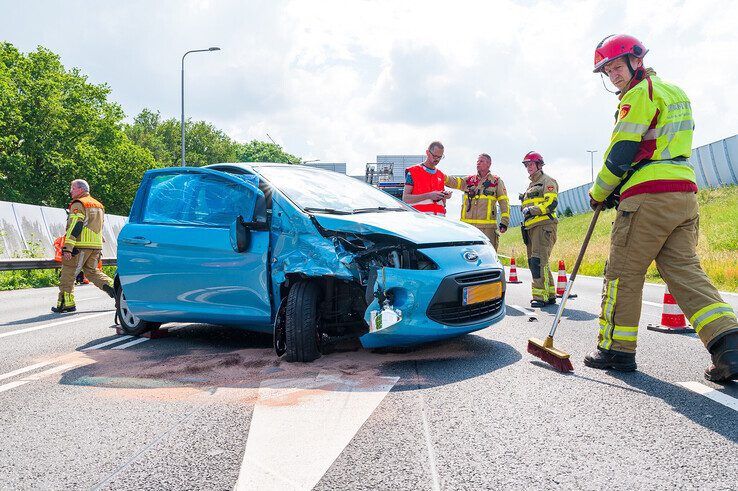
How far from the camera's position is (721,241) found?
2148cm

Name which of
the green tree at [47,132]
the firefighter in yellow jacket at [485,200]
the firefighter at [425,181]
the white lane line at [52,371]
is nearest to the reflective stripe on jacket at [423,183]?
the firefighter at [425,181]

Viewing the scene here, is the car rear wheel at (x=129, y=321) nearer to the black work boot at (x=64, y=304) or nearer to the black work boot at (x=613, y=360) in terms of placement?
the black work boot at (x=64, y=304)

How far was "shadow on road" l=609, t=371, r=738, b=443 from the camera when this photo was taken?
10.5ft

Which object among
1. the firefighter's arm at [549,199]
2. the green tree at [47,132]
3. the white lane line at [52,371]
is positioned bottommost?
the white lane line at [52,371]

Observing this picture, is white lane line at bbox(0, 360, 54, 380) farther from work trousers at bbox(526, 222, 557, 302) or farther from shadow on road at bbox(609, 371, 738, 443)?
work trousers at bbox(526, 222, 557, 302)

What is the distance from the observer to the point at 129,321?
6.81m

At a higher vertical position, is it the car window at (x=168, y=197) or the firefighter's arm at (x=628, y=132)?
the firefighter's arm at (x=628, y=132)

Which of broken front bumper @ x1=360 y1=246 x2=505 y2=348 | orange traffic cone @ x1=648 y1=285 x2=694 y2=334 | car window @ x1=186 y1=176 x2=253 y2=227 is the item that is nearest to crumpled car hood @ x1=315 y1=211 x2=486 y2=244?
broken front bumper @ x1=360 y1=246 x2=505 y2=348

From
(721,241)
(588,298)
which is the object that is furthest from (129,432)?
(721,241)

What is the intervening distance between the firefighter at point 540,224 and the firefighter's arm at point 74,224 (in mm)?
6238

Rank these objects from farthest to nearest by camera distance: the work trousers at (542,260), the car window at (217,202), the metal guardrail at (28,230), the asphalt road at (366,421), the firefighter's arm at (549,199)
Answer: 1. the metal guardrail at (28,230)
2. the firefighter's arm at (549,199)
3. the work trousers at (542,260)
4. the car window at (217,202)
5. the asphalt road at (366,421)

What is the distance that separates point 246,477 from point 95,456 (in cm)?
83

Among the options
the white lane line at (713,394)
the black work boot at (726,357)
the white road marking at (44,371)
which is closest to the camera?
the white lane line at (713,394)

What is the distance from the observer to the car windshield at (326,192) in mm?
5223
